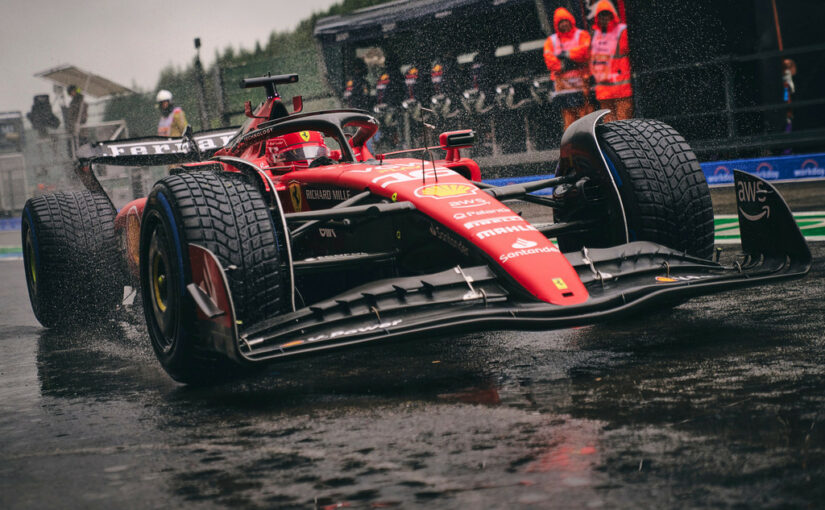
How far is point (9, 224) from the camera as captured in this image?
2088cm

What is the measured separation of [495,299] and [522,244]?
1.25ft

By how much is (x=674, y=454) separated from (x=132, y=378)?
289 cm

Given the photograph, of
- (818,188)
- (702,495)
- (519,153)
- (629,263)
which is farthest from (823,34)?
(702,495)

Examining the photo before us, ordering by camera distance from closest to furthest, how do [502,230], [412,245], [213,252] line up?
[213,252] < [502,230] < [412,245]

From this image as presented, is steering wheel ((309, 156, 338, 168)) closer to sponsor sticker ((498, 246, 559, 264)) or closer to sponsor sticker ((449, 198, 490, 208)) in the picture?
sponsor sticker ((449, 198, 490, 208))

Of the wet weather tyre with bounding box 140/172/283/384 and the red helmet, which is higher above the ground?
the red helmet

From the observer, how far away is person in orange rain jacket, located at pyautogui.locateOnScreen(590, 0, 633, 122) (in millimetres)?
13250

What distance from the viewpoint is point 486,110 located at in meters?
15.8

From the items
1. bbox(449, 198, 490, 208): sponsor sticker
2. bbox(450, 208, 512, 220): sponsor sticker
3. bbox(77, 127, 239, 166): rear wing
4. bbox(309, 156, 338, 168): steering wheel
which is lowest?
bbox(450, 208, 512, 220): sponsor sticker

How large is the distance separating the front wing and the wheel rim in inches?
16.8

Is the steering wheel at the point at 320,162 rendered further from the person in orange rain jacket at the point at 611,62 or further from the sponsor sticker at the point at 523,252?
the person in orange rain jacket at the point at 611,62

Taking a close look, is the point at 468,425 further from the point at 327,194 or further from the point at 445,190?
the point at 327,194

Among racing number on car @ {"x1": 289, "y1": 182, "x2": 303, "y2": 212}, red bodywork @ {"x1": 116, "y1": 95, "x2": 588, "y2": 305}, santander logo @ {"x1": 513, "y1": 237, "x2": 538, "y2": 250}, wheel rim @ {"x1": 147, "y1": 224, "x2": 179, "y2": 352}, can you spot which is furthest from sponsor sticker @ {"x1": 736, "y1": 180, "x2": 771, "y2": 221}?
wheel rim @ {"x1": 147, "y1": 224, "x2": 179, "y2": 352}

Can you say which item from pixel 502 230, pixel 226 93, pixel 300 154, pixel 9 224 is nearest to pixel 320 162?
pixel 300 154
